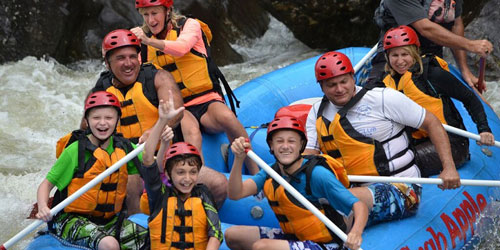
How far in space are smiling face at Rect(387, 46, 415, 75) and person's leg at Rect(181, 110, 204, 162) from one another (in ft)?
4.36

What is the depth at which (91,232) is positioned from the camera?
4.27m

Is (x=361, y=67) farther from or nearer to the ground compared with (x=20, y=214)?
farther from the ground

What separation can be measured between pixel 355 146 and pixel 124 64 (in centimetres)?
146

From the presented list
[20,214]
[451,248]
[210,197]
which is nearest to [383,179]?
[451,248]

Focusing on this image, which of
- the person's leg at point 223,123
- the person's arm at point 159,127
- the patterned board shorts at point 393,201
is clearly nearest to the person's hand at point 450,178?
the patterned board shorts at point 393,201

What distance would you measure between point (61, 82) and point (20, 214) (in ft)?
9.71

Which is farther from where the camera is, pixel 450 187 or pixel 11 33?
pixel 11 33

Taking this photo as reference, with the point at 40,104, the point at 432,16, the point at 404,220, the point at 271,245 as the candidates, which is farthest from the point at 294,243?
the point at 40,104

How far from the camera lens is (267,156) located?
17.9ft

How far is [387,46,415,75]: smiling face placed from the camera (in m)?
5.33

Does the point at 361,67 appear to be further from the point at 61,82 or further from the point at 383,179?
the point at 61,82

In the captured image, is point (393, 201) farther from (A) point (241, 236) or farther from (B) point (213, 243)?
(B) point (213, 243)

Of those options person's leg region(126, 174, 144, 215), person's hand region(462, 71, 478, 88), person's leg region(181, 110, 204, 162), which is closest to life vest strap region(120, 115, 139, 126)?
person's leg region(181, 110, 204, 162)

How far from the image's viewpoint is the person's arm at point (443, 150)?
4578 mm
